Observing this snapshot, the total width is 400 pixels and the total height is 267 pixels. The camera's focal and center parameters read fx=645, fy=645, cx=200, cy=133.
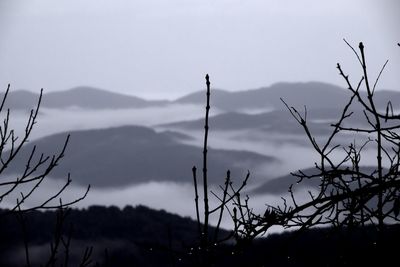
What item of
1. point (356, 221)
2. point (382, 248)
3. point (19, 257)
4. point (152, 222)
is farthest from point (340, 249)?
point (152, 222)

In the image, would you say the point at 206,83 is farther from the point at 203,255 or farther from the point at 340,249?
the point at 340,249

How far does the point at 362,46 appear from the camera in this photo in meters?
5.54

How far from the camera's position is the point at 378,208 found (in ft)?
18.4

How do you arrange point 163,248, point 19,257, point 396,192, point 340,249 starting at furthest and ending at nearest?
point 19,257 → point 340,249 → point 396,192 → point 163,248

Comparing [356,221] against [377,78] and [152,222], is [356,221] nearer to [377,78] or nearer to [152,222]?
[377,78]

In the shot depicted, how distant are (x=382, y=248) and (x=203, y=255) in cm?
148

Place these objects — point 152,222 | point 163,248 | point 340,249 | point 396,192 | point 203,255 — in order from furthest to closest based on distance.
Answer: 1. point 152,222
2. point 340,249
3. point 396,192
4. point 203,255
5. point 163,248

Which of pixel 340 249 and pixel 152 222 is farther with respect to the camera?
pixel 152 222

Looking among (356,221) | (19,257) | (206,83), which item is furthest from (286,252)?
(19,257)

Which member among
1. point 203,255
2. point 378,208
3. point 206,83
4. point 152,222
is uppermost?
point 152,222

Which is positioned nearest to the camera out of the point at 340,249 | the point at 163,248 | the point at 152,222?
the point at 163,248

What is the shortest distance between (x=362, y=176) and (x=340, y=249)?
0.96 meters

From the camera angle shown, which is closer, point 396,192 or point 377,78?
point 396,192

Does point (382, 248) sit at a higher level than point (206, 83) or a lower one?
lower
